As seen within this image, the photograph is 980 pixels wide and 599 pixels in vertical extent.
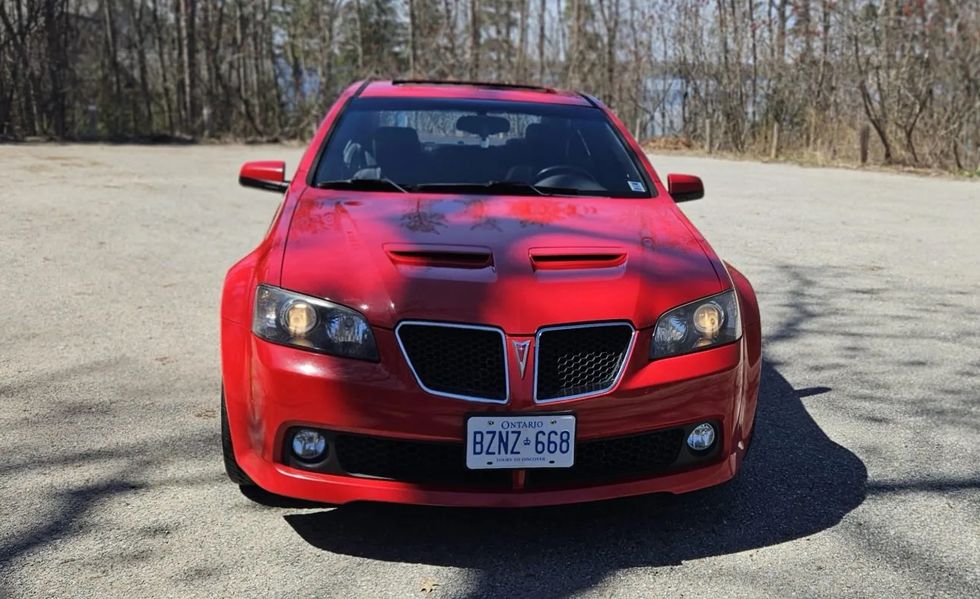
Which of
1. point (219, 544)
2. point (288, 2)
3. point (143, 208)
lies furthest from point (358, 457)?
point (288, 2)

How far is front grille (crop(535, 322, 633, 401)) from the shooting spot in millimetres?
2717

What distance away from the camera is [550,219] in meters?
3.47

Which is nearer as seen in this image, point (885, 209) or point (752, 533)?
point (752, 533)

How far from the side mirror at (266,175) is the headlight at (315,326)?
1.70 metres

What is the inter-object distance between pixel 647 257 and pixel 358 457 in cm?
119

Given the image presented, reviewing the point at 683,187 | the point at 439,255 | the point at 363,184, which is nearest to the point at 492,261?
the point at 439,255

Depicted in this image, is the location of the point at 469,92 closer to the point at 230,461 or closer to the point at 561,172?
the point at 561,172

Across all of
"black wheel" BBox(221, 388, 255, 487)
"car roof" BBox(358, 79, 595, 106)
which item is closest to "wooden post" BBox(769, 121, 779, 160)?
"car roof" BBox(358, 79, 595, 106)

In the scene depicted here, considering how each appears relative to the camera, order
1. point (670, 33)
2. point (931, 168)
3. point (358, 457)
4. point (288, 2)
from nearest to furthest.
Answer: point (358, 457)
point (931, 168)
point (670, 33)
point (288, 2)

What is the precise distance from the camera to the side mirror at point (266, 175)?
4402 mm

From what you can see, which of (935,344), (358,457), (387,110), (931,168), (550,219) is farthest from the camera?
(931,168)

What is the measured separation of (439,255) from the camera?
9.84 ft

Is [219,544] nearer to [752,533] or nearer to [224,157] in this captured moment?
[752,533]

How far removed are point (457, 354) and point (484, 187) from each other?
4.36ft
